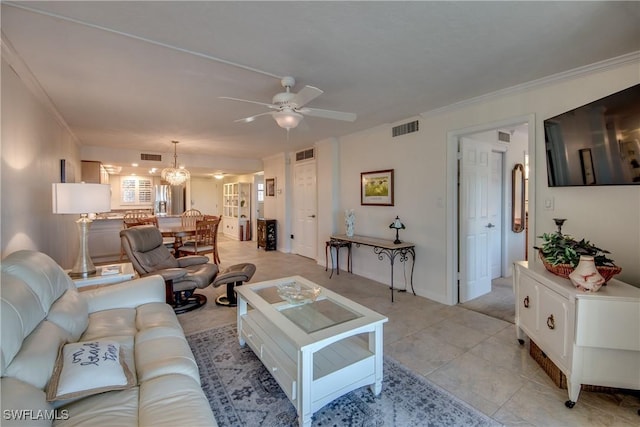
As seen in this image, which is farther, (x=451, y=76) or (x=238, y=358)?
(x=451, y=76)

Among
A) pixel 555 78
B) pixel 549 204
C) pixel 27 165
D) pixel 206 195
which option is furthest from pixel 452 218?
pixel 206 195

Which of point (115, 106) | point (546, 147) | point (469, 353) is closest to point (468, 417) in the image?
point (469, 353)

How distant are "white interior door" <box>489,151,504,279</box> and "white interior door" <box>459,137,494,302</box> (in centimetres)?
12

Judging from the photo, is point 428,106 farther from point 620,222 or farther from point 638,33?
point 620,222

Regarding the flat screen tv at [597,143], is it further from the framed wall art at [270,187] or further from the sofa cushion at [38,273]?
the framed wall art at [270,187]

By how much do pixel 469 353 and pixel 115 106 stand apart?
4.52 meters

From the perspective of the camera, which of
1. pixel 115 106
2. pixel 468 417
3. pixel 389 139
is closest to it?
pixel 468 417

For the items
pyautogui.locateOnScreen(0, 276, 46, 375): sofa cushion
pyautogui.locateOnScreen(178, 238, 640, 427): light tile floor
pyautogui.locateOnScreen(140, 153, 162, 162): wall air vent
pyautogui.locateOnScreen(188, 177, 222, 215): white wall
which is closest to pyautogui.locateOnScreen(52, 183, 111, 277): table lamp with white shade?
pyautogui.locateOnScreen(178, 238, 640, 427): light tile floor

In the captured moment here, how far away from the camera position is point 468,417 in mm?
1775

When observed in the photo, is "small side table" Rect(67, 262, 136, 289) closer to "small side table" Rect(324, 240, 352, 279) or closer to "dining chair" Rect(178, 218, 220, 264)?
"dining chair" Rect(178, 218, 220, 264)

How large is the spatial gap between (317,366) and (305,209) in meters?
4.72

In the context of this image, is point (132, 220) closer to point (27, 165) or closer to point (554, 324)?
point (27, 165)

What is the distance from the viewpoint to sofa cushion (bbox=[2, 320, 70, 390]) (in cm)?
119

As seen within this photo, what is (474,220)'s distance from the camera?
152 inches
